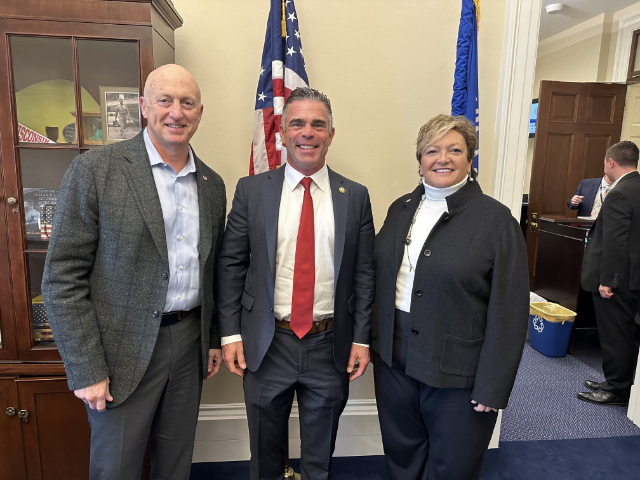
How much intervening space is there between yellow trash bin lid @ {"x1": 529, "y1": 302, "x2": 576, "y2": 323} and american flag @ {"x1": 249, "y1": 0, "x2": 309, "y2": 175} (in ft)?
8.65

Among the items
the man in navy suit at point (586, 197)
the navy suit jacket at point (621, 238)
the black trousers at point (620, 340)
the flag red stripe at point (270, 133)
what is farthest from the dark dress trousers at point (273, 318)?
the man in navy suit at point (586, 197)

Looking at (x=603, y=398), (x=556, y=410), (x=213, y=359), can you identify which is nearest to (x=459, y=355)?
(x=213, y=359)

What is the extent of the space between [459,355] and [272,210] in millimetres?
803

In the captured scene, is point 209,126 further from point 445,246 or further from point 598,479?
point 598,479

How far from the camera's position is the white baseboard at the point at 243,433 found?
221 cm

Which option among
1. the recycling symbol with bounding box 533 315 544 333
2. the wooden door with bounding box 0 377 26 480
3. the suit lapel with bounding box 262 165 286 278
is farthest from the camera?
the recycling symbol with bounding box 533 315 544 333

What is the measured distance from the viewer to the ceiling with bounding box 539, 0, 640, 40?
4.60 metres

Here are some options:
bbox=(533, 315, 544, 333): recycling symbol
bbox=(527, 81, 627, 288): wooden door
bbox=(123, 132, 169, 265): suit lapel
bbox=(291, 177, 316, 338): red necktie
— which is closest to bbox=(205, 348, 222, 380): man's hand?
bbox=(291, 177, 316, 338): red necktie

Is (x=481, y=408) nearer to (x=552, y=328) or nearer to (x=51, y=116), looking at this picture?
(x=51, y=116)

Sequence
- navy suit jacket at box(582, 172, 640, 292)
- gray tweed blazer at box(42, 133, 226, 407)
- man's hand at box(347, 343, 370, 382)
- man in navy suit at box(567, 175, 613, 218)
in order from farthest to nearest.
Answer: man in navy suit at box(567, 175, 613, 218) < navy suit jacket at box(582, 172, 640, 292) < man's hand at box(347, 343, 370, 382) < gray tweed blazer at box(42, 133, 226, 407)

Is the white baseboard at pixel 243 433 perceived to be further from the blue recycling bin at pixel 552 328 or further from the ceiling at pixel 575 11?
the ceiling at pixel 575 11

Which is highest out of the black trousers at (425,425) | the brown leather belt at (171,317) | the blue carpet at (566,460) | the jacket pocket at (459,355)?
the brown leather belt at (171,317)

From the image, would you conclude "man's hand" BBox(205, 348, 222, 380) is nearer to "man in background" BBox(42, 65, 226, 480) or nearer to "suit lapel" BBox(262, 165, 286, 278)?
"man in background" BBox(42, 65, 226, 480)

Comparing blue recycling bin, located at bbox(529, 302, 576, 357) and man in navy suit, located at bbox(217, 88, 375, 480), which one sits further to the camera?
blue recycling bin, located at bbox(529, 302, 576, 357)
